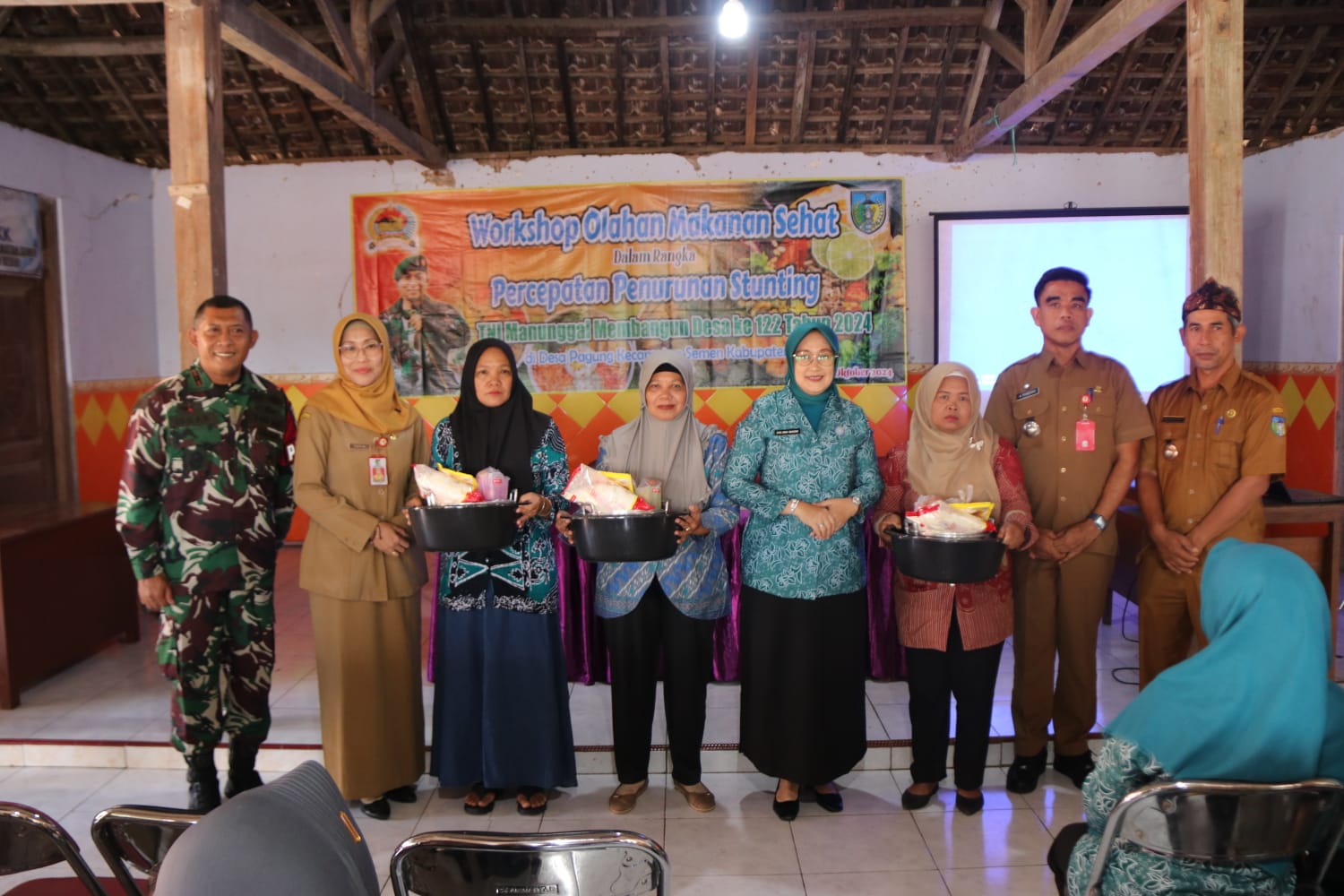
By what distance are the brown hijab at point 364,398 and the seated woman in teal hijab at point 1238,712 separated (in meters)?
2.07

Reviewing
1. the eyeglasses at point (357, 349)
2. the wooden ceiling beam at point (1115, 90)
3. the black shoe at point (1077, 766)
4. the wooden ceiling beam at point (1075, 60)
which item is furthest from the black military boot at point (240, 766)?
the wooden ceiling beam at point (1115, 90)

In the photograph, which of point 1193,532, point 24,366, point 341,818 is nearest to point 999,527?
point 1193,532

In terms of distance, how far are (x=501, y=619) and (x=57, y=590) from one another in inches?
98.4

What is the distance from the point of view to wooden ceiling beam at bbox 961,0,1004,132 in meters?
5.56

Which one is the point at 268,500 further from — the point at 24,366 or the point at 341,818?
the point at 24,366

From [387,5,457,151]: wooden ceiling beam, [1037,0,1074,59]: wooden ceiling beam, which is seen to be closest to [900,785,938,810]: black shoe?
[1037,0,1074,59]: wooden ceiling beam

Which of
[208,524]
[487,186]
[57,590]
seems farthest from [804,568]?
[487,186]

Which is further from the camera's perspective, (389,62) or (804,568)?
(389,62)

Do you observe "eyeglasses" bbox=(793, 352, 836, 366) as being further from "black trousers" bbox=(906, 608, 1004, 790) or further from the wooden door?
the wooden door

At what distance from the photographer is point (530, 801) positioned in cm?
287

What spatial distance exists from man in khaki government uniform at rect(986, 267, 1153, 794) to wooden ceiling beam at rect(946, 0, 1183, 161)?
1.47 m

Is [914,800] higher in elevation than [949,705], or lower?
lower

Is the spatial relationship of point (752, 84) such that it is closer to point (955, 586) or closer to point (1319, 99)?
point (1319, 99)

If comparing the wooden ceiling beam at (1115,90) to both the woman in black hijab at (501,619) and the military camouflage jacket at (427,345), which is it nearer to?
the military camouflage jacket at (427,345)
